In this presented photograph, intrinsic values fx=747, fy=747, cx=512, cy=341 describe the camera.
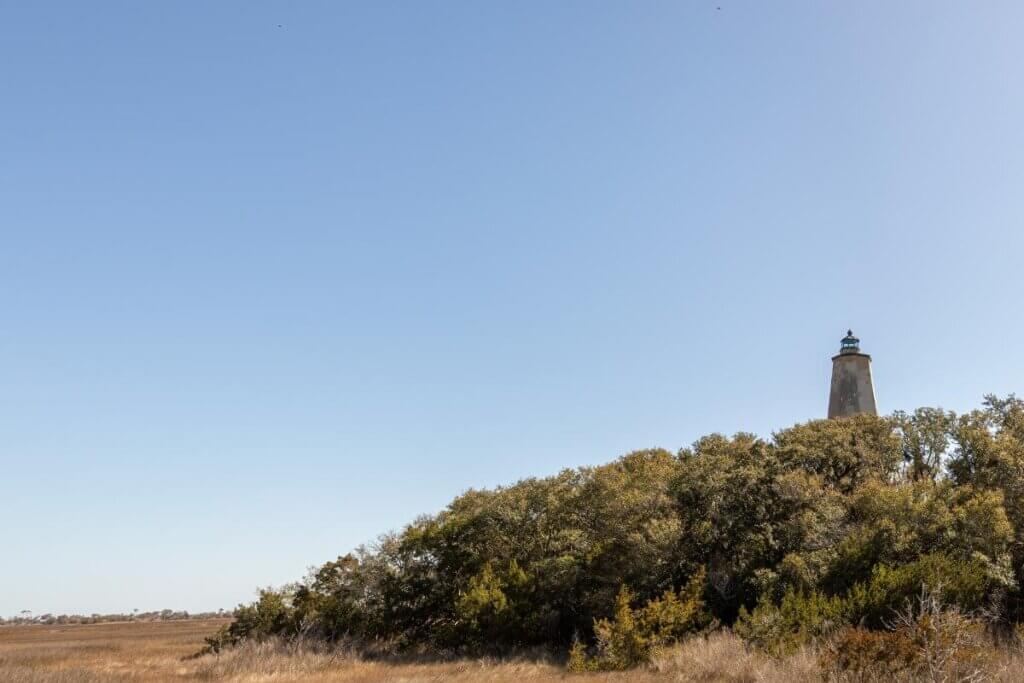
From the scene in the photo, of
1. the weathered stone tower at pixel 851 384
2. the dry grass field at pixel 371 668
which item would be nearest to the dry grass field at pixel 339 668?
the dry grass field at pixel 371 668

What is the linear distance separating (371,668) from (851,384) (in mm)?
44694

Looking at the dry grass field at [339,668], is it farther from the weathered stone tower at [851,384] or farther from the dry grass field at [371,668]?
the weathered stone tower at [851,384]

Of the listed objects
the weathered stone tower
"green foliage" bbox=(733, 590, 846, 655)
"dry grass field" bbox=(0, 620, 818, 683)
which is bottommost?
"dry grass field" bbox=(0, 620, 818, 683)

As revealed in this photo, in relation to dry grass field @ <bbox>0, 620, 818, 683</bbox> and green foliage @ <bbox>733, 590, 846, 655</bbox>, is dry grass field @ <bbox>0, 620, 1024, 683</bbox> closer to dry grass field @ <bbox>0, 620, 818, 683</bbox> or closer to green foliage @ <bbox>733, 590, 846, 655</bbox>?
dry grass field @ <bbox>0, 620, 818, 683</bbox>

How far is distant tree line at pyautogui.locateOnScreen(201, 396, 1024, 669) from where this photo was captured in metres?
23.2

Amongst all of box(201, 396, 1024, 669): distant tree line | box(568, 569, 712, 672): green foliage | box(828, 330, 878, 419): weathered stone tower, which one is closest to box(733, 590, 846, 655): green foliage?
box(201, 396, 1024, 669): distant tree line

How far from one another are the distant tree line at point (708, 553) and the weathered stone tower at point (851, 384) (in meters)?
22.8

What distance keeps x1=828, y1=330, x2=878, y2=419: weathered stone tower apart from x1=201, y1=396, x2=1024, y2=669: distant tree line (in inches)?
898

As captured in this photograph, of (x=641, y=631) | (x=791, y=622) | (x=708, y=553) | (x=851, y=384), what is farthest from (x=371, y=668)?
(x=851, y=384)

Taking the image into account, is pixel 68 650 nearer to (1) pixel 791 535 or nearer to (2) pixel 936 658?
(1) pixel 791 535

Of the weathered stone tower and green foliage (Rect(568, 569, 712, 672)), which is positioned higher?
the weathered stone tower

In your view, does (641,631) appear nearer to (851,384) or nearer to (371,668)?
(371,668)

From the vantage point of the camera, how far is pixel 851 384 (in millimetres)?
58156

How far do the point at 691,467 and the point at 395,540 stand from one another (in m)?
14.9
